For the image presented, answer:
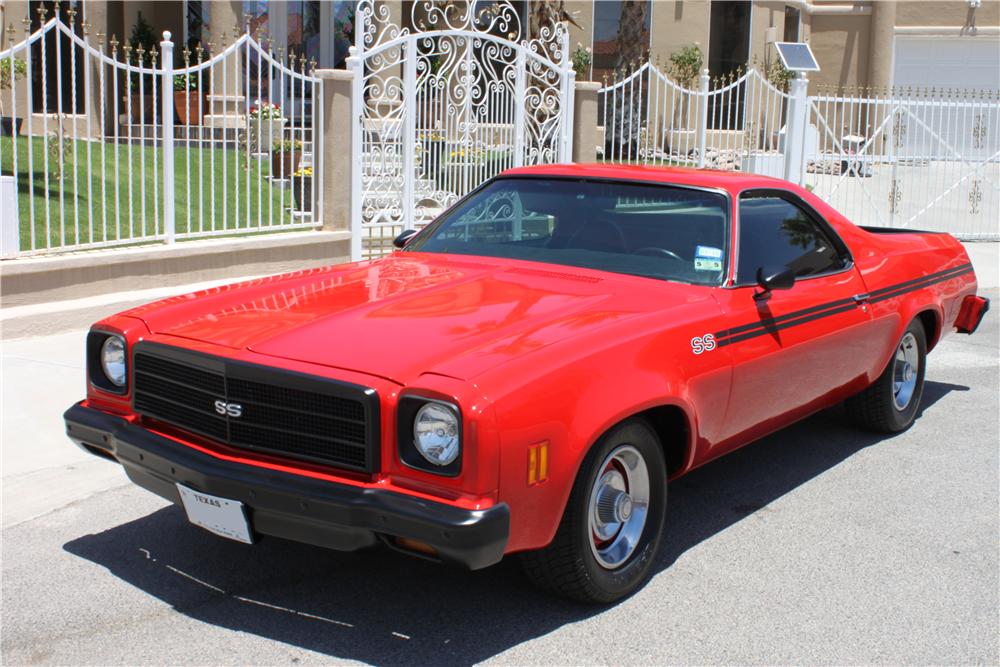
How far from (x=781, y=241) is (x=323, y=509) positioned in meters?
2.92

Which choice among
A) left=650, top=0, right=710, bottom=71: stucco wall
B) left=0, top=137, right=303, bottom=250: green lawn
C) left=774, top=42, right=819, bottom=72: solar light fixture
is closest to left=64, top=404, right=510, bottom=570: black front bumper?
left=0, top=137, right=303, bottom=250: green lawn

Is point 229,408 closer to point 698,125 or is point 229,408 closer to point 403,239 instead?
point 403,239

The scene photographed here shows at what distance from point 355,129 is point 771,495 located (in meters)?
6.08

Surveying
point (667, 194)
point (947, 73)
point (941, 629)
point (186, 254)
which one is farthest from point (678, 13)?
point (941, 629)

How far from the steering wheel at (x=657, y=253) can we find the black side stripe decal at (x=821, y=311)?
1.53 ft

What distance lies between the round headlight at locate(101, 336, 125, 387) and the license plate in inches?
25.3

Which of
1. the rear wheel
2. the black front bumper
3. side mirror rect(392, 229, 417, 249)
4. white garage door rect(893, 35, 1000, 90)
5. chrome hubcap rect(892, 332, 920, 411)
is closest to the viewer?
the black front bumper

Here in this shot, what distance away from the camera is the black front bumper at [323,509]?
3426 mm

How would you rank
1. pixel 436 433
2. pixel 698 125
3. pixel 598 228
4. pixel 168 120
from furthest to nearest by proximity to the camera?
pixel 698 125 < pixel 168 120 < pixel 598 228 < pixel 436 433

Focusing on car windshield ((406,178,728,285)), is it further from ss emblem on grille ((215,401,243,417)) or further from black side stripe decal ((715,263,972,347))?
ss emblem on grille ((215,401,243,417))

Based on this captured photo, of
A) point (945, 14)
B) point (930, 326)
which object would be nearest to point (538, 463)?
point (930, 326)

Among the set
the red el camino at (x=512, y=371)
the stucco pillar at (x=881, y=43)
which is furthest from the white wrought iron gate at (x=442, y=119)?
the stucco pillar at (x=881, y=43)

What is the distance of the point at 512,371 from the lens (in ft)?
12.0

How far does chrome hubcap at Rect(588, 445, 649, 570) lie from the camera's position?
161 inches
